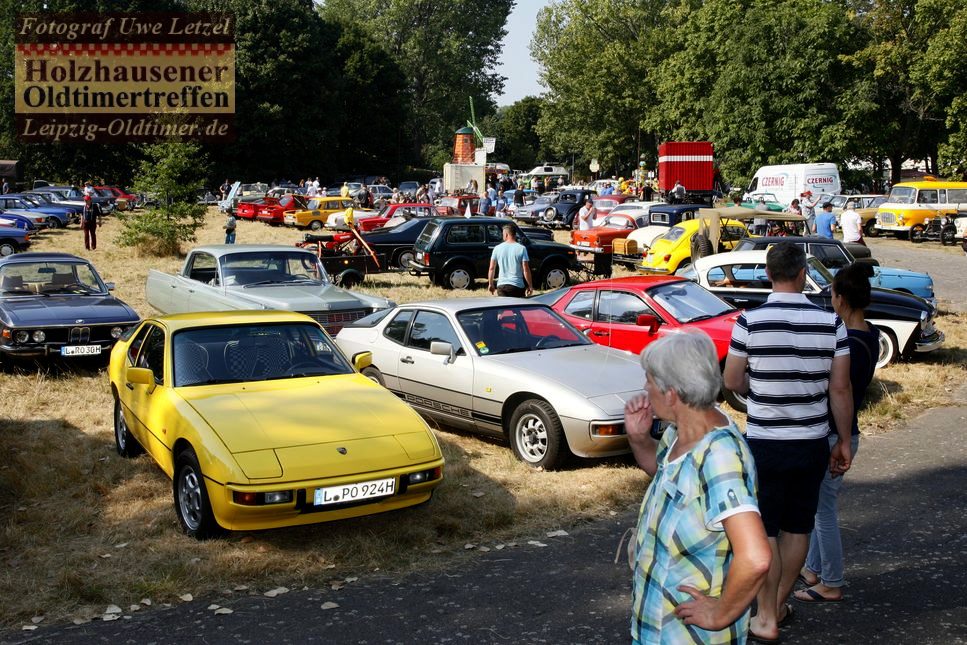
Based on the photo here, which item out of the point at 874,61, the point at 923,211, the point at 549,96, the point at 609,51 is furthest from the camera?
the point at 549,96

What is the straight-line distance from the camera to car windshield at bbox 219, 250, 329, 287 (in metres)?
13.2

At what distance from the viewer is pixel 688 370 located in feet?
8.49

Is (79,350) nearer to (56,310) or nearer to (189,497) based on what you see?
(56,310)

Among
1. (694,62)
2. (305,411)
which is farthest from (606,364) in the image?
(694,62)

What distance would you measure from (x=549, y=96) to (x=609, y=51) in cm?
1010

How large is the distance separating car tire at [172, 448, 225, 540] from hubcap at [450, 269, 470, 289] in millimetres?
13794

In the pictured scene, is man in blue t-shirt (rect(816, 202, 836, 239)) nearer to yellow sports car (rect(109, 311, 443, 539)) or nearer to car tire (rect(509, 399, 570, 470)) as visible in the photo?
car tire (rect(509, 399, 570, 470))

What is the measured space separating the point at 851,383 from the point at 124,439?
6149 millimetres

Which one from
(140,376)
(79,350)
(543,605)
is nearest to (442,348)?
(140,376)

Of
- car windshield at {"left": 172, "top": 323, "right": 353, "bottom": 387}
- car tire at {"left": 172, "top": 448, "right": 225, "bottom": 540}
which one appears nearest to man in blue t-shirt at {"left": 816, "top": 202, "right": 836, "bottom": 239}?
car windshield at {"left": 172, "top": 323, "right": 353, "bottom": 387}

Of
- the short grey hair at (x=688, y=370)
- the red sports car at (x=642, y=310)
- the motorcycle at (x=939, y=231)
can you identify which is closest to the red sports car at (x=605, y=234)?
the motorcycle at (x=939, y=231)

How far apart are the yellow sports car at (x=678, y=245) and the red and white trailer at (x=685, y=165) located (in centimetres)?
1916

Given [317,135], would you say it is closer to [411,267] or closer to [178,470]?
[411,267]

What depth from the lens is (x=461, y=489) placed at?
7258 mm
